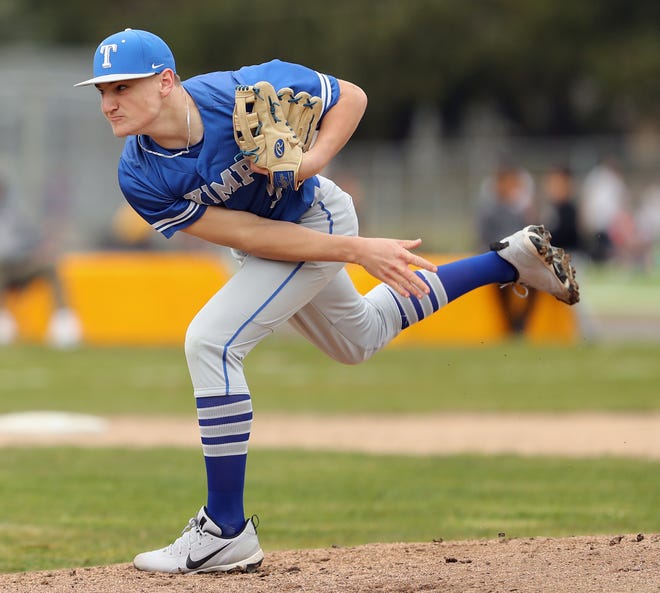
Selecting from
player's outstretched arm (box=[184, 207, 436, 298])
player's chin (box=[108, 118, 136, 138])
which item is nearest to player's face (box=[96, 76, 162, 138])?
player's chin (box=[108, 118, 136, 138])

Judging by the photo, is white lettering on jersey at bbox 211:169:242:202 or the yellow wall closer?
white lettering on jersey at bbox 211:169:242:202

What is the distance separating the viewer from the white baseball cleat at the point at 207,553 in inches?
214

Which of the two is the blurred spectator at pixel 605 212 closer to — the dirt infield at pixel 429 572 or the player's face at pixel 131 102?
the dirt infield at pixel 429 572

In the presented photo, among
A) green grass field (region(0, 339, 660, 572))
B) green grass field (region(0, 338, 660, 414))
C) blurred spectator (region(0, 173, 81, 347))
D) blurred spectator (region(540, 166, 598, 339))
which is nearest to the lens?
green grass field (region(0, 339, 660, 572))

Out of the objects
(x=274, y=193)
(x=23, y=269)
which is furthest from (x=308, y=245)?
(x=23, y=269)

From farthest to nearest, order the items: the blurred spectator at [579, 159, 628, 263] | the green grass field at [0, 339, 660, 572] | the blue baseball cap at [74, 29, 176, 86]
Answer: the blurred spectator at [579, 159, 628, 263] < the green grass field at [0, 339, 660, 572] < the blue baseball cap at [74, 29, 176, 86]

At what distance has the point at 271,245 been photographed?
5.46 m

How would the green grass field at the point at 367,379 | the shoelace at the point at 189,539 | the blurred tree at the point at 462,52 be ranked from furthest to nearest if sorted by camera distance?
the blurred tree at the point at 462,52, the green grass field at the point at 367,379, the shoelace at the point at 189,539

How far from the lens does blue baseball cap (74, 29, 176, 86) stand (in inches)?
203

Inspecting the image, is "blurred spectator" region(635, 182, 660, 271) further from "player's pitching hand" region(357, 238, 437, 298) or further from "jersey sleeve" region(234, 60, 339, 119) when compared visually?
"player's pitching hand" region(357, 238, 437, 298)

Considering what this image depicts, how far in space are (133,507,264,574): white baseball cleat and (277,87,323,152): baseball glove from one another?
161 cm

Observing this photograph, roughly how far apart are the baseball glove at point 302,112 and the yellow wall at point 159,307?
1164 cm

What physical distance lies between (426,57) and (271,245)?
124 feet

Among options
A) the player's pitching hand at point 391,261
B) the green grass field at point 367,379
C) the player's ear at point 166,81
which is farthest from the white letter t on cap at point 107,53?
the green grass field at point 367,379
